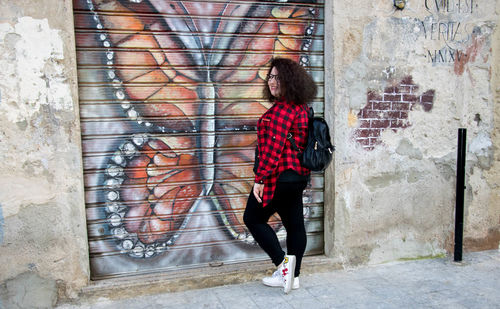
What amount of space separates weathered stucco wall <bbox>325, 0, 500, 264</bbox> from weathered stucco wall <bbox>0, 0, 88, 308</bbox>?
2.31 m

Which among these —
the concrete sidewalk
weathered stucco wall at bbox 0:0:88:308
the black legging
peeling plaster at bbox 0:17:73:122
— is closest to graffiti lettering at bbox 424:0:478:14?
the black legging

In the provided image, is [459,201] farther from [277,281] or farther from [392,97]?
[277,281]

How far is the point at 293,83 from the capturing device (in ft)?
10.6

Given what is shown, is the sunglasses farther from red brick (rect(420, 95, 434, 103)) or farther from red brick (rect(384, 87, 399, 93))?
red brick (rect(420, 95, 434, 103))

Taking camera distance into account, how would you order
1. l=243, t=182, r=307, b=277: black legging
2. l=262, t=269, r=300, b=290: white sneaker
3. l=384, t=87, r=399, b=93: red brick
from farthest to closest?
1. l=384, t=87, r=399, b=93: red brick
2. l=262, t=269, r=300, b=290: white sneaker
3. l=243, t=182, r=307, b=277: black legging

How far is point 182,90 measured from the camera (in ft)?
12.3

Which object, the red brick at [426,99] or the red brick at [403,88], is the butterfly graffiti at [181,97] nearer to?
the red brick at [403,88]

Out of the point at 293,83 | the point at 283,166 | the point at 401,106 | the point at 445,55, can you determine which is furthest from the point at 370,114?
the point at 283,166

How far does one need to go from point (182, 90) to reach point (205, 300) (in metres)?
1.78

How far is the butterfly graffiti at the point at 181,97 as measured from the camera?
11.8ft

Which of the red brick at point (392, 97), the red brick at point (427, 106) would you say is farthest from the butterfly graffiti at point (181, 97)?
the red brick at point (427, 106)

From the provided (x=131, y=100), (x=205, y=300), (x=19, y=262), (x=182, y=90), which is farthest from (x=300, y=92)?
(x=19, y=262)

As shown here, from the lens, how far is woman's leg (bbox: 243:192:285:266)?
3379mm

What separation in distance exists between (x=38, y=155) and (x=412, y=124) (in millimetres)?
3390
